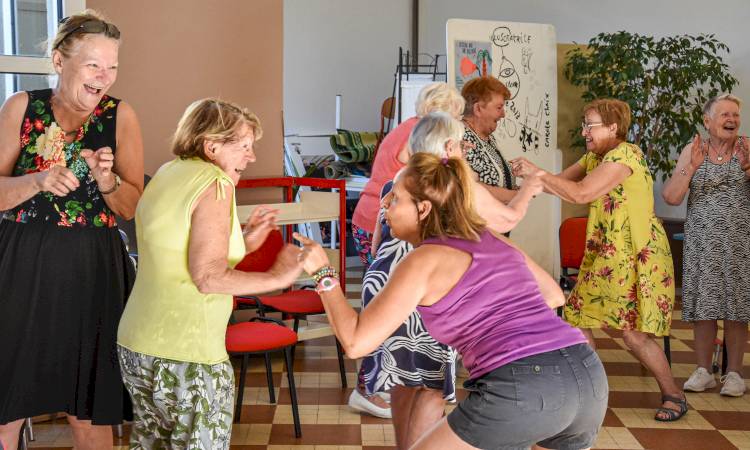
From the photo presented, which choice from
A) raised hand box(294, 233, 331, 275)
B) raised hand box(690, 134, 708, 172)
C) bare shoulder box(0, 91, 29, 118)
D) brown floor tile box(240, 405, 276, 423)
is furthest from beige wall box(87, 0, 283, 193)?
Answer: raised hand box(294, 233, 331, 275)

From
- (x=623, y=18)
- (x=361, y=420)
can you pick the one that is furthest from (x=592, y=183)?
(x=623, y=18)

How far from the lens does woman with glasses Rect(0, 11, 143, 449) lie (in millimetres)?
2646

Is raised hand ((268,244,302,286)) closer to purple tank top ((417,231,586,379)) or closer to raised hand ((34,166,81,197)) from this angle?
purple tank top ((417,231,586,379))

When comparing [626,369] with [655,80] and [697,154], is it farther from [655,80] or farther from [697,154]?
[655,80]

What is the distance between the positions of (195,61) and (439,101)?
153 cm

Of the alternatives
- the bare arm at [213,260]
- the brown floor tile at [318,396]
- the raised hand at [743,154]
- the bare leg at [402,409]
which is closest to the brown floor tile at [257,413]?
the brown floor tile at [318,396]

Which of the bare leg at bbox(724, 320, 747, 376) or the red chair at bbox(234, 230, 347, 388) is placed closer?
the red chair at bbox(234, 230, 347, 388)

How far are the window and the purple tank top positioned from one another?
6.63ft

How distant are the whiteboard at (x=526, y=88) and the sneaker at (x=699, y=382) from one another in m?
2.23

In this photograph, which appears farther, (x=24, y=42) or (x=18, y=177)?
(x=24, y=42)

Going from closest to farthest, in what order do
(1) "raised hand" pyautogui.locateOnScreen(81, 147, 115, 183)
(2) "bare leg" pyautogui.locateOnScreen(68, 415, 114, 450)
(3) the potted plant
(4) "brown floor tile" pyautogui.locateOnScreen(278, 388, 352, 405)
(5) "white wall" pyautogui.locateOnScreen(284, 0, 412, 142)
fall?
1. (1) "raised hand" pyautogui.locateOnScreen(81, 147, 115, 183)
2. (2) "bare leg" pyautogui.locateOnScreen(68, 415, 114, 450)
3. (4) "brown floor tile" pyautogui.locateOnScreen(278, 388, 352, 405)
4. (3) the potted plant
5. (5) "white wall" pyautogui.locateOnScreen(284, 0, 412, 142)

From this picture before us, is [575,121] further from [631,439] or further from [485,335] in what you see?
[485,335]

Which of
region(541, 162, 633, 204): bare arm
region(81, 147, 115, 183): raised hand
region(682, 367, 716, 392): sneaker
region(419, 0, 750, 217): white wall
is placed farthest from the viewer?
region(419, 0, 750, 217): white wall

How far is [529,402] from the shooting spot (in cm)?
207
